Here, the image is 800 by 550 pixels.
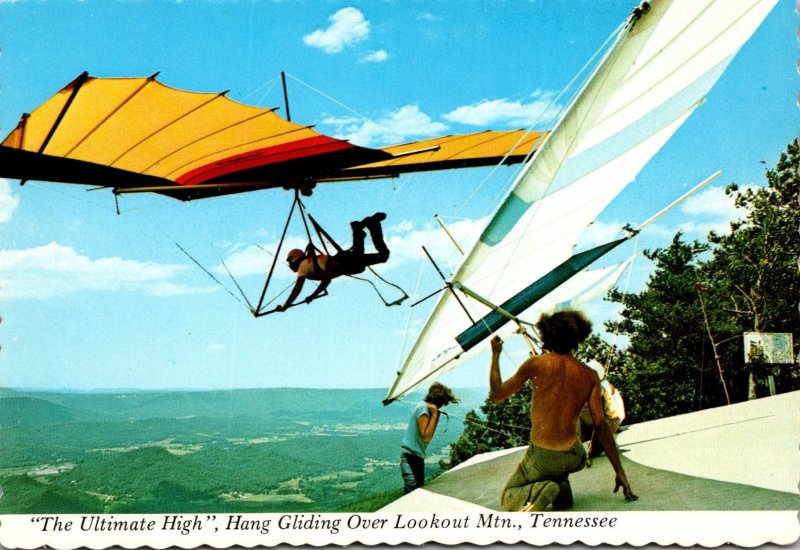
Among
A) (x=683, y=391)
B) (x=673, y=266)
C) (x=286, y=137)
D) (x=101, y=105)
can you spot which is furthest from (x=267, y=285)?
(x=683, y=391)

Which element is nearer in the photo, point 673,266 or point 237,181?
point 237,181

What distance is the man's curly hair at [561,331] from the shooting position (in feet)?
9.45

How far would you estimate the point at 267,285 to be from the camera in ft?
14.9

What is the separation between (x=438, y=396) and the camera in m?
4.03

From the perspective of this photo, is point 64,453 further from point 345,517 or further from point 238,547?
point 345,517

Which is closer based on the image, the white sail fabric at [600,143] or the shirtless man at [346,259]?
the white sail fabric at [600,143]

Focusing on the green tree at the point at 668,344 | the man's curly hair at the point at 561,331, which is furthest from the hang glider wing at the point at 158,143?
the green tree at the point at 668,344

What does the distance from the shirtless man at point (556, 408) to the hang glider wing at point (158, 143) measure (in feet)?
3.60

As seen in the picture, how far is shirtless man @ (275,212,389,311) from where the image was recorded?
4234 mm

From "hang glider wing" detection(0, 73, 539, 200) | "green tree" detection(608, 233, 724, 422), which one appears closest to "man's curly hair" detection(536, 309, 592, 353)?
"hang glider wing" detection(0, 73, 539, 200)

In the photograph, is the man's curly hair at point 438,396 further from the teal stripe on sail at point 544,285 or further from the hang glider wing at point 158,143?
the hang glider wing at point 158,143

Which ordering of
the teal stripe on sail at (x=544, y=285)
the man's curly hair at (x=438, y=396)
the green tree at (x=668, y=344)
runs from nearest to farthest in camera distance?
the teal stripe on sail at (x=544, y=285), the man's curly hair at (x=438, y=396), the green tree at (x=668, y=344)

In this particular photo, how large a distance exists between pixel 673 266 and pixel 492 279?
1011 centimetres

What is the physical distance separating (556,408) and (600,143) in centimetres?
A: 164
